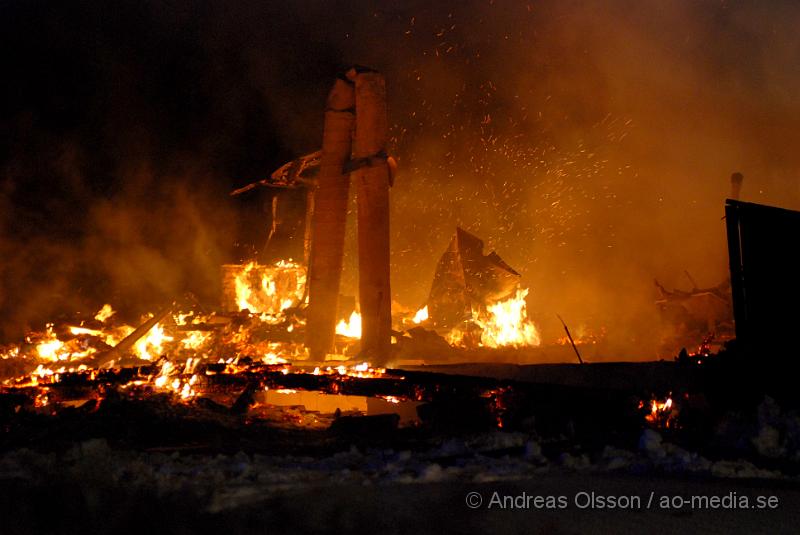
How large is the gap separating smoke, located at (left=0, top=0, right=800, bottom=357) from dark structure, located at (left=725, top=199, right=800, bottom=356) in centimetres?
664

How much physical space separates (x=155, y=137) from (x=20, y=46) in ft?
11.0

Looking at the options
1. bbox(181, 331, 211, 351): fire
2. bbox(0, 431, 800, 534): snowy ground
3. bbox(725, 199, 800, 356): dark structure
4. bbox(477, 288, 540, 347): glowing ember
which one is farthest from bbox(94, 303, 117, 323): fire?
bbox(725, 199, 800, 356): dark structure

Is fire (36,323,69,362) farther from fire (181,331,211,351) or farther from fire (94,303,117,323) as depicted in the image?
fire (181,331,211,351)

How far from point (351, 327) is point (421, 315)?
194 cm

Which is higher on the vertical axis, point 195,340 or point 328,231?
point 328,231

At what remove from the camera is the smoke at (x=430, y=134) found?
14945 millimetres

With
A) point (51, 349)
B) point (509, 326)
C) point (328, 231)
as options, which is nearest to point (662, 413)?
point (328, 231)

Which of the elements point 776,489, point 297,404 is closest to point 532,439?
point 776,489

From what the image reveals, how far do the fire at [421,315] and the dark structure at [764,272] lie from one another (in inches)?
288

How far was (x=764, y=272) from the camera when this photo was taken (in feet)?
22.5

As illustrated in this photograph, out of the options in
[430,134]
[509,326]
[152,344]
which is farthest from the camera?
[430,134]

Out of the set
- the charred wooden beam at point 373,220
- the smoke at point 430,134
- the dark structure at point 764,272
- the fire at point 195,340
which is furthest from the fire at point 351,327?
the dark structure at point 764,272

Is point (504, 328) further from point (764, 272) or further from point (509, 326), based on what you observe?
point (764, 272)

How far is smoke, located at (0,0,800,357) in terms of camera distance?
14945 millimetres
